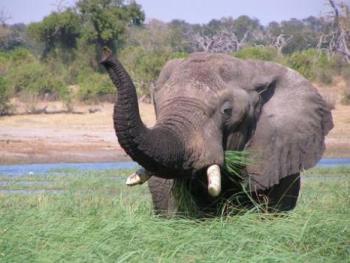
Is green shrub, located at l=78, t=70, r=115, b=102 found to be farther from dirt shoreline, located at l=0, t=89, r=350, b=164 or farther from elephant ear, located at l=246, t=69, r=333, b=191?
elephant ear, located at l=246, t=69, r=333, b=191

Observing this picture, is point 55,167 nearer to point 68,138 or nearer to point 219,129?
point 68,138

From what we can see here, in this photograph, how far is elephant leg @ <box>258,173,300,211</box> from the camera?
284 inches

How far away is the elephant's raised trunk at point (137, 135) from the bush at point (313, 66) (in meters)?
23.9

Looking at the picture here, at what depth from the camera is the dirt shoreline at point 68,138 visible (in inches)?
750

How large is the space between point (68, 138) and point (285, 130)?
13749 mm

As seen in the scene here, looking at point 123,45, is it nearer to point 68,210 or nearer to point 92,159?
point 92,159

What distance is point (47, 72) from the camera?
28.6 metres

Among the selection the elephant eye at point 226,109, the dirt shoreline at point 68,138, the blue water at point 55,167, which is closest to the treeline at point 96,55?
the dirt shoreline at point 68,138

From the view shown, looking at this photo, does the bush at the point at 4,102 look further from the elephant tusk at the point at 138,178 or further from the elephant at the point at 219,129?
the elephant tusk at the point at 138,178

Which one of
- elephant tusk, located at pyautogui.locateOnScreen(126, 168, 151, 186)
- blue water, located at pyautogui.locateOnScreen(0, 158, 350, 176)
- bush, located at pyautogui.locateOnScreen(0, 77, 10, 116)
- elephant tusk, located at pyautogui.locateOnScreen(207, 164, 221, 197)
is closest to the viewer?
elephant tusk, located at pyautogui.locateOnScreen(207, 164, 221, 197)

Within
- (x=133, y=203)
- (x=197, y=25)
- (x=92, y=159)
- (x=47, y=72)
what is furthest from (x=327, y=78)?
(x=197, y=25)

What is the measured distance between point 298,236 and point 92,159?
1354cm

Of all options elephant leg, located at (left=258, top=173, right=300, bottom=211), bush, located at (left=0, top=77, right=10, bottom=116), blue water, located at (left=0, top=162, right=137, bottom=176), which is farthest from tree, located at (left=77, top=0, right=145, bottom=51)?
elephant leg, located at (left=258, top=173, right=300, bottom=211)

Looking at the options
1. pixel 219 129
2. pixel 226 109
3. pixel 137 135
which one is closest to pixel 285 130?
pixel 226 109
